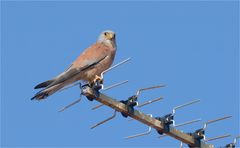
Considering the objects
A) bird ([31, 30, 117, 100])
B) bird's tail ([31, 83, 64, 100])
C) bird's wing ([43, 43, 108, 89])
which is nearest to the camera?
bird's tail ([31, 83, 64, 100])

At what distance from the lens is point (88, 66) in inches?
350

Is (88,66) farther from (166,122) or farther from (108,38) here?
(166,122)

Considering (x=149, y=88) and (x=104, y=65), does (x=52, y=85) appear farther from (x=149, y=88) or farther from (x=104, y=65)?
(x=149, y=88)

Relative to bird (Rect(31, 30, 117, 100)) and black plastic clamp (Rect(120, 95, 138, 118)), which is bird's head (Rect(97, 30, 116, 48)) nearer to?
bird (Rect(31, 30, 117, 100))

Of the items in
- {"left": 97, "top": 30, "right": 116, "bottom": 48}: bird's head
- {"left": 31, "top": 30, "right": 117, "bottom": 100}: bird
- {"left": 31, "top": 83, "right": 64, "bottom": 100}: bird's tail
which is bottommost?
{"left": 31, "top": 83, "right": 64, "bottom": 100}: bird's tail

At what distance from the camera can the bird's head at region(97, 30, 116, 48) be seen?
10.1 m

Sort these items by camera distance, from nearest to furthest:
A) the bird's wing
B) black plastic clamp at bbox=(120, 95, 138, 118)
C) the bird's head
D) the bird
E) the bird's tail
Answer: black plastic clamp at bbox=(120, 95, 138, 118) < the bird's tail < the bird < the bird's wing < the bird's head

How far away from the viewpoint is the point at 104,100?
5.68m

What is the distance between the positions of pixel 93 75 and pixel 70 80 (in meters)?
0.43

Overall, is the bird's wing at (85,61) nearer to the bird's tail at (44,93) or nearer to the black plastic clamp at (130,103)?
the bird's tail at (44,93)

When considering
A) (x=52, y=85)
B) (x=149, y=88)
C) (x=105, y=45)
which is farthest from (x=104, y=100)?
(x=105, y=45)

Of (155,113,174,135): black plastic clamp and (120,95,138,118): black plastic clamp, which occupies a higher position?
(120,95,138,118): black plastic clamp

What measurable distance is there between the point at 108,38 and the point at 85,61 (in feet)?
4.50

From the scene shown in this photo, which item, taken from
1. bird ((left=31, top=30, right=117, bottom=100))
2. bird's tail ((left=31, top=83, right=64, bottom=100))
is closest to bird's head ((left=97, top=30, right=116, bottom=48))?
bird ((left=31, top=30, right=117, bottom=100))
